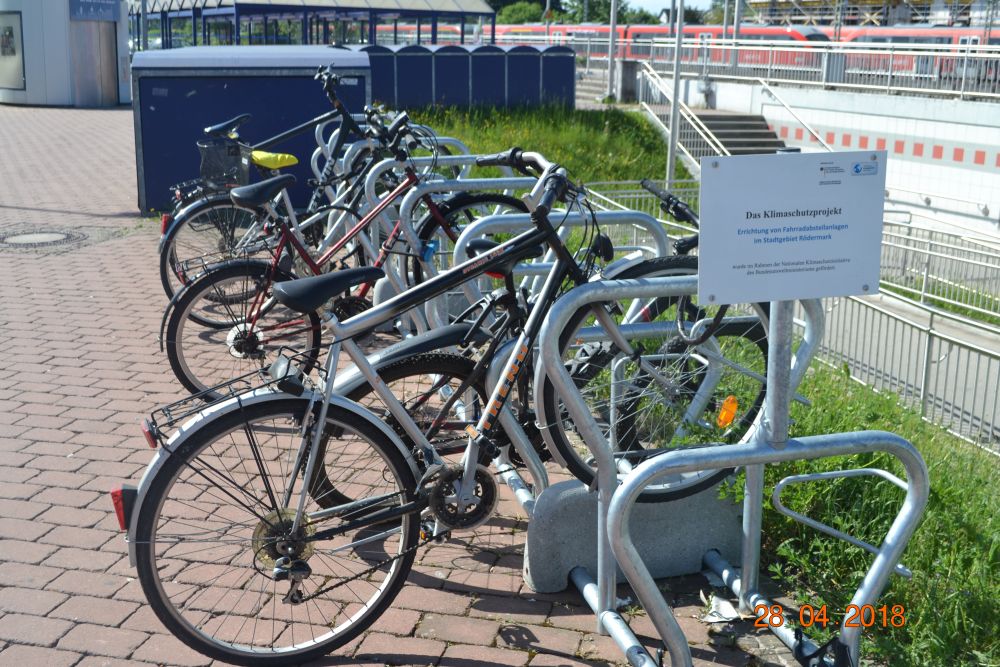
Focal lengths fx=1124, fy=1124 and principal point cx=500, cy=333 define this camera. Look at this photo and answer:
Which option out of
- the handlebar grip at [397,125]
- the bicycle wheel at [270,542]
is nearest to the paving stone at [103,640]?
the bicycle wheel at [270,542]

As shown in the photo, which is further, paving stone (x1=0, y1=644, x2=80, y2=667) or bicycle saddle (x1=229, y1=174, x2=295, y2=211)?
bicycle saddle (x1=229, y1=174, x2=295, y2=211)

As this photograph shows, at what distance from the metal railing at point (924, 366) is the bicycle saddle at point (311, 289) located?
367 centimetres

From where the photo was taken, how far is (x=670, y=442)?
413 cm

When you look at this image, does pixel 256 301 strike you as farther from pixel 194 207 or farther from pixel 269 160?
pixel 194 207

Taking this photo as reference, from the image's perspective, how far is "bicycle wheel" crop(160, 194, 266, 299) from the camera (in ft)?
22.6

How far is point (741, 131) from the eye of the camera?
69.8 ft

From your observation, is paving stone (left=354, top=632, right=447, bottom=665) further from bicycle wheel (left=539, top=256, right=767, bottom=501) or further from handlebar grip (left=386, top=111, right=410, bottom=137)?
handlebar grip (left=386, top=111, right=410, bottom=137)

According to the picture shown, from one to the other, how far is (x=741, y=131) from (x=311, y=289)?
19017mm

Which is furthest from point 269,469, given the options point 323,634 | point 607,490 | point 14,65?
point 14,65

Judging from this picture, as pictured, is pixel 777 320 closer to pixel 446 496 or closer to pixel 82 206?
pixel 446 496

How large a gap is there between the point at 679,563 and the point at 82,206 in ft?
33.6

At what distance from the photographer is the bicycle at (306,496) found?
129 inches

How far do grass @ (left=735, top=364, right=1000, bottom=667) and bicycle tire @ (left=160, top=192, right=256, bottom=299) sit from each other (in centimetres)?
385
